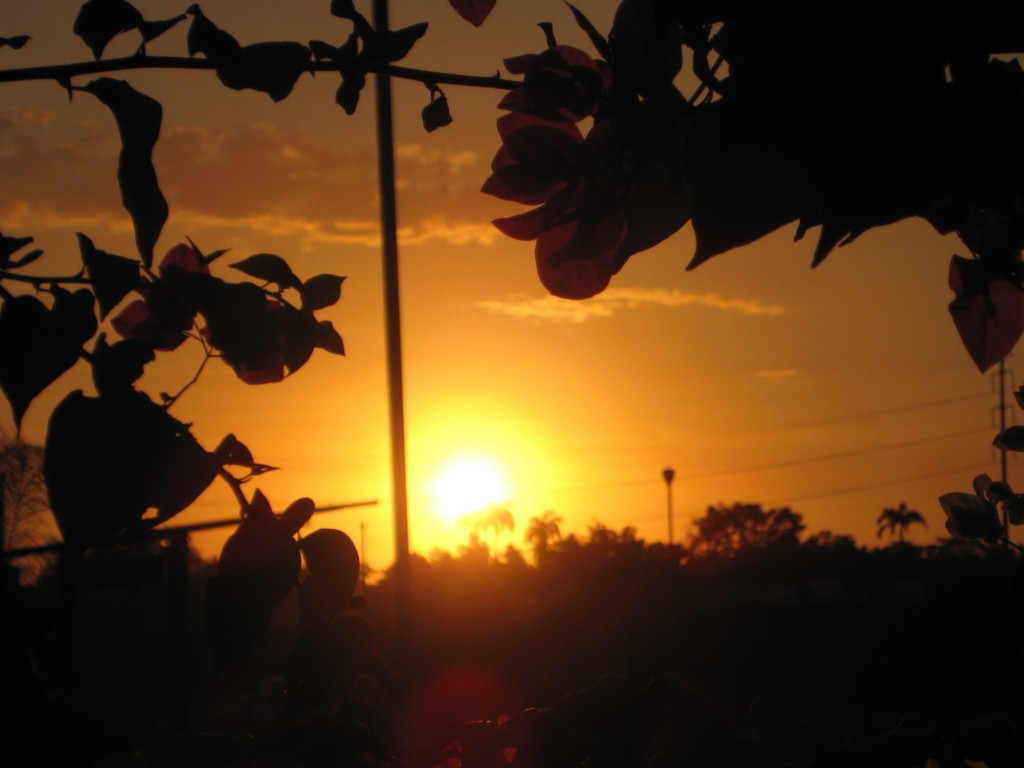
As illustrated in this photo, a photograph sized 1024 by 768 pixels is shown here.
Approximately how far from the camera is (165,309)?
970mm

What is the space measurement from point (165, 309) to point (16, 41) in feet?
0.88

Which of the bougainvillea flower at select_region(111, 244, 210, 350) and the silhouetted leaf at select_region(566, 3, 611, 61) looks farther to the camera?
the bougainvillea flower at select_region(111, 244, 210, 350)

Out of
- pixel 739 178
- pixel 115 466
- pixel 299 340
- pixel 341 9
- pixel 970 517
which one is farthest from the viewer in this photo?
pixel 970 517

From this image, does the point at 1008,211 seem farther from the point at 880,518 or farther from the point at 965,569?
the point at 880,518

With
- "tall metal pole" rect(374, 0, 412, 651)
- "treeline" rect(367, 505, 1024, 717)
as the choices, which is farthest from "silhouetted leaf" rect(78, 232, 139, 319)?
"treeline" rect(367, 505, 1024, 717)

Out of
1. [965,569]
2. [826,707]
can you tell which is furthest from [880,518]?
[826,707]

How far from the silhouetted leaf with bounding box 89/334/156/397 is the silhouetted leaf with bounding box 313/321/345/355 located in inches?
8.1

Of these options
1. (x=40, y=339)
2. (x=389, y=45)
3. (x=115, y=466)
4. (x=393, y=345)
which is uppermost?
(x=393, y=345)

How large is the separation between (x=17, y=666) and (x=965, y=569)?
3108 centimetres

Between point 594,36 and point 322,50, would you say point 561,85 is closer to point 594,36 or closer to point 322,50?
point 594,36

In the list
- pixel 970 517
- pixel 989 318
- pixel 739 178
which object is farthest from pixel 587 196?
pixel 970 517

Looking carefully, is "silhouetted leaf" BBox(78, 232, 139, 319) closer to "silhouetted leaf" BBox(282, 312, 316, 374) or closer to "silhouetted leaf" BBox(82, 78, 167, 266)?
"silhouetted leaf" BBox(82, 78, 167, 266)

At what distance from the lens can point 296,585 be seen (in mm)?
878

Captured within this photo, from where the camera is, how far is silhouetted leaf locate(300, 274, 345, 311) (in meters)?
0.98
